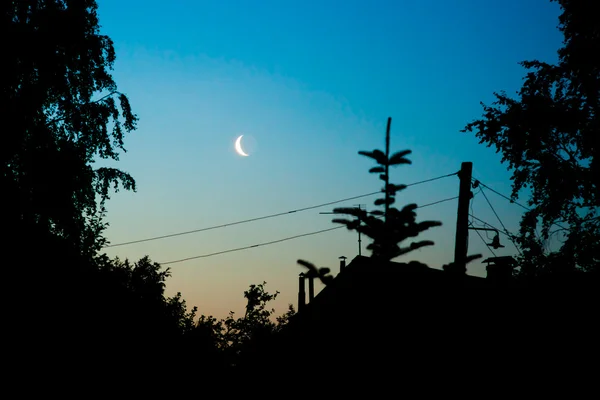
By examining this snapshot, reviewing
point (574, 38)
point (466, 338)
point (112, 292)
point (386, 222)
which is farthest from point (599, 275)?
point (112, 292)

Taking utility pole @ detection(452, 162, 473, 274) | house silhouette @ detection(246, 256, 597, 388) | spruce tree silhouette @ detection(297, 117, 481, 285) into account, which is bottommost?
house silhouette @ detection(246, 256, 597, 388)

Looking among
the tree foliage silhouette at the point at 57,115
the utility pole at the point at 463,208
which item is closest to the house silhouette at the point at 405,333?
the utility pole at the point at 463,208

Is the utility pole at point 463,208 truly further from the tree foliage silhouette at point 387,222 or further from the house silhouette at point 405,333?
the tree foliage silhouette at point 387,222

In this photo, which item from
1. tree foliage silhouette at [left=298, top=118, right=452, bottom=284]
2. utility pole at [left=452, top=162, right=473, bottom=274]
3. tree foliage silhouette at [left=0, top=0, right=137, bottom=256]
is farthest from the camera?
tree foliage silhouette at [left=0, top=0, right=137, bottom=256]

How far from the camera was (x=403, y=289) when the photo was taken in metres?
4.05

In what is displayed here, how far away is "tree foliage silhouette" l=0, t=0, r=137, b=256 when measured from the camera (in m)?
13.0

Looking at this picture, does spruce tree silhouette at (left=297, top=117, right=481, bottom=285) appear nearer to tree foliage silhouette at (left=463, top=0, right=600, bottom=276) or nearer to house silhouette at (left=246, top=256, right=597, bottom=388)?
house silhouette at (left=246, top=256, right=597, bottom=388)

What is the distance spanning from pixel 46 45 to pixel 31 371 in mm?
8934

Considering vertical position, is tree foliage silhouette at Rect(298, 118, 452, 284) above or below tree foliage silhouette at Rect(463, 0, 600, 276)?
below

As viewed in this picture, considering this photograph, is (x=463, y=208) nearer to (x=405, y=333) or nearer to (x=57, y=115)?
(x=405, y=333)

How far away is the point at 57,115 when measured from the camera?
14.5 meters

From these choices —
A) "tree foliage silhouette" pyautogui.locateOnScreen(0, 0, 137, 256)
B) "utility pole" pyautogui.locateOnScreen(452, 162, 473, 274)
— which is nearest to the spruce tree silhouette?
"utility pole" pyautogui.locateOnScreen(452, 162, 473, 274)

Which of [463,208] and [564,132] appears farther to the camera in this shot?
[564,132]

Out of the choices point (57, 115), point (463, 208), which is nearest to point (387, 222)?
point (463, 208)
